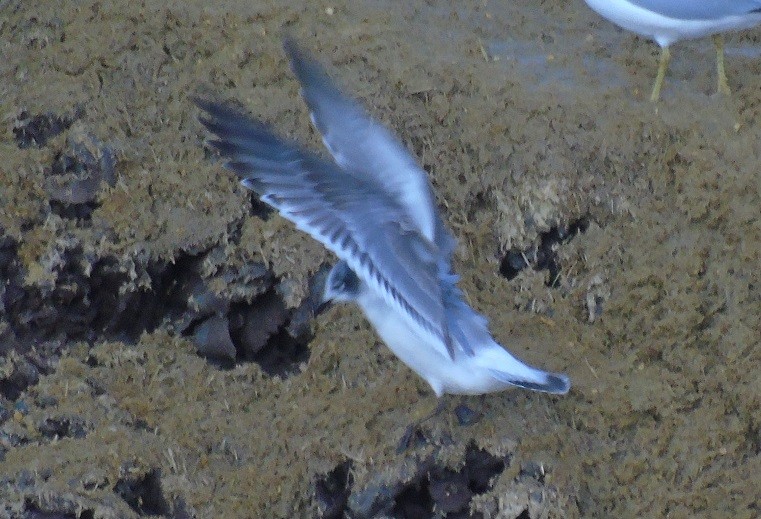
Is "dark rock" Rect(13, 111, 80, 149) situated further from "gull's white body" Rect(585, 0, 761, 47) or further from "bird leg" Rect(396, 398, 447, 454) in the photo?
"gull's white body" Rect(585, 0, 761, 47)

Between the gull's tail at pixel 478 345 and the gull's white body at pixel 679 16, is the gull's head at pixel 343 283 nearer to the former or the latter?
the gull's tail at pixel 478 345

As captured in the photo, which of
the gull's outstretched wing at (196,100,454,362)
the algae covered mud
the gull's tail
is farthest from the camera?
the algae covered mud

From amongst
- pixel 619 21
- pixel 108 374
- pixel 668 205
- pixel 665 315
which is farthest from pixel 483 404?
pixel 619 21

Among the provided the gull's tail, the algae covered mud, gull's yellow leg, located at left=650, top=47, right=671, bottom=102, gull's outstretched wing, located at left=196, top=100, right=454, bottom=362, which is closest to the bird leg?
the algae covered mud

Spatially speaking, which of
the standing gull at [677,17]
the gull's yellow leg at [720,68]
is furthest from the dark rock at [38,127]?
the gull's yellow leg at [720,68]

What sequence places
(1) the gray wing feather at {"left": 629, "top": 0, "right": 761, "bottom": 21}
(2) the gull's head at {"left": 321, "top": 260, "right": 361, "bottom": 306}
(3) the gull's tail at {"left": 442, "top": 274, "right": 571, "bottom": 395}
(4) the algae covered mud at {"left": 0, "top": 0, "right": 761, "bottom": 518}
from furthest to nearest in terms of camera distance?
(1) the gray wing feather at {"left": 629, "top": 0, "right": 761, "bottom": 21}, (4) the algae covered mud at {"left": 0, "top": 0, "right": 761, "bottom": 518}, (2) the gull's head at {"left": 321, "top": 260, "right": 361, "bottom": 306}, (3) the gull's tail at {"left": 442, "top": 274, "right": 571, "bottom": 395}

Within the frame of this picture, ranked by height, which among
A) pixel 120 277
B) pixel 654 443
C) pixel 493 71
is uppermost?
pixel 493 71

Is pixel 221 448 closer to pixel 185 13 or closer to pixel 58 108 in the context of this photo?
pixel 58 108
